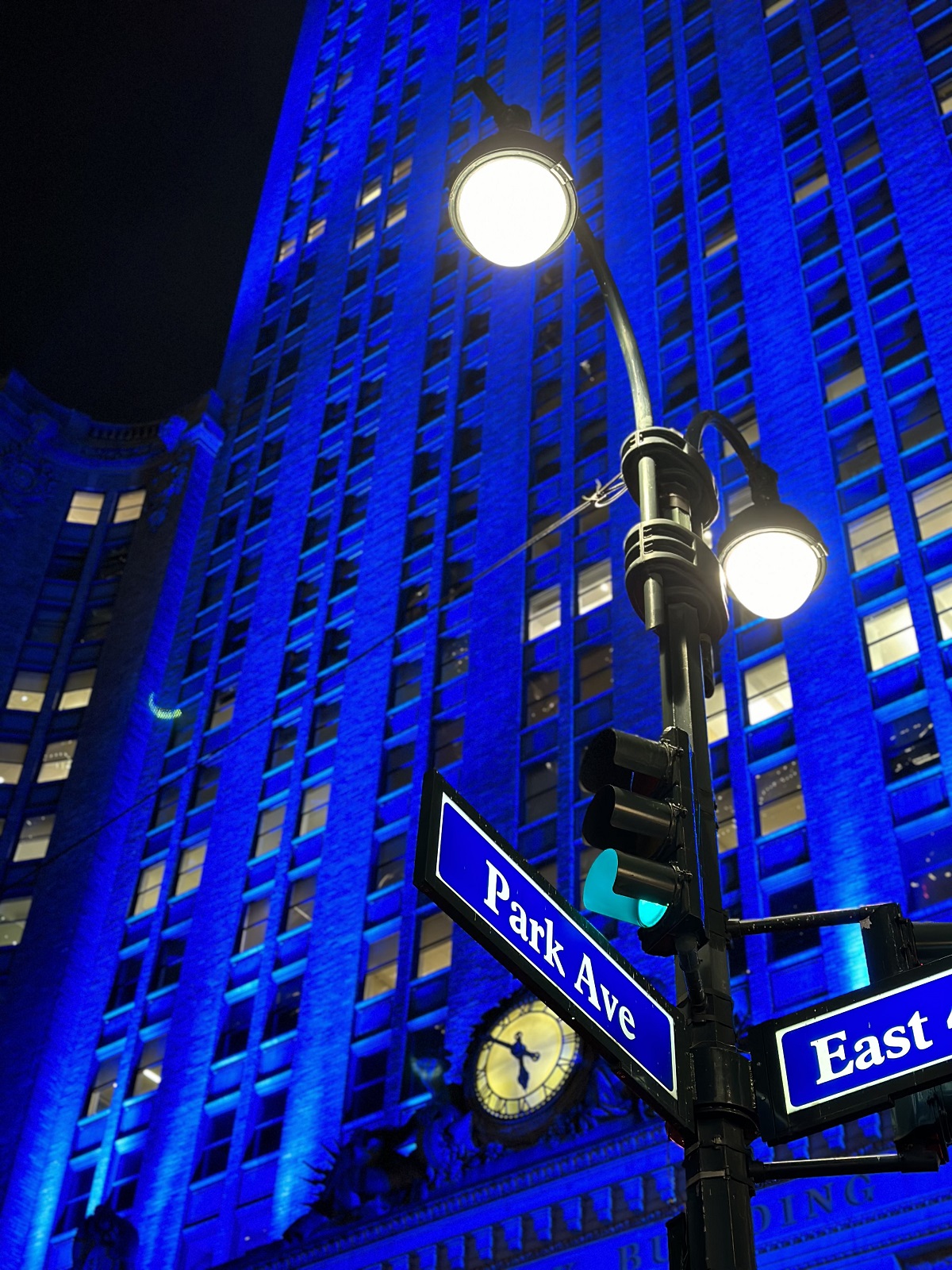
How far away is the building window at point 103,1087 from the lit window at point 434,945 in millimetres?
11526

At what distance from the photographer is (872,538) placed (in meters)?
35.4

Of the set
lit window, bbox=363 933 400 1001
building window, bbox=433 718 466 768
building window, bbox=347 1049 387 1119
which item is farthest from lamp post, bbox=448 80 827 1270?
building window, bbox=433 718 466 768

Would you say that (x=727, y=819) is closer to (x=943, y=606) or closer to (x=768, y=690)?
(x=768, y=690)

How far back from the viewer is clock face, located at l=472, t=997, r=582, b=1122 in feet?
93.5

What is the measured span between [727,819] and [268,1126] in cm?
1413

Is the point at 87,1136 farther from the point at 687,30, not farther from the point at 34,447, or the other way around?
the point at 687,30

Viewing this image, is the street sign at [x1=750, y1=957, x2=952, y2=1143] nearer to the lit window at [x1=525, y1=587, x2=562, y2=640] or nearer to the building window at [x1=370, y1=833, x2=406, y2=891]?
the building window at [x1=370, y1=833, x2=406, y2=891]

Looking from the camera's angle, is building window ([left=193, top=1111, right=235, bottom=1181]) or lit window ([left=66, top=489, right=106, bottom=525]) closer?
building window ([left=193, top=1111, right=235, bottom=1181])

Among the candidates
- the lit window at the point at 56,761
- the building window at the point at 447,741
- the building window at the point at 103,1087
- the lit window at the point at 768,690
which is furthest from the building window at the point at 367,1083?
the lit window at the point at 56,761

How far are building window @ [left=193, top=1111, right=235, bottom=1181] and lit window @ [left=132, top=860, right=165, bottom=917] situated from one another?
1021 cm

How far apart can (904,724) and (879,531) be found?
21.5 ft

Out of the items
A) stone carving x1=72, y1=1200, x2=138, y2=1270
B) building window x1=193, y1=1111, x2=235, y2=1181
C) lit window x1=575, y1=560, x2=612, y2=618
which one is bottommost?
stone carving x1=72, y1=1200, x2=138, y2=1270

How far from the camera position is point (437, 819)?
→ 19.4 feet

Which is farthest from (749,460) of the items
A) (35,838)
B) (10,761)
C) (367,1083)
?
(10,761)
